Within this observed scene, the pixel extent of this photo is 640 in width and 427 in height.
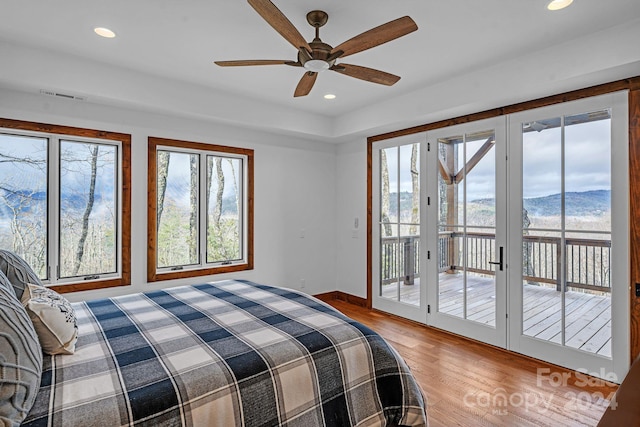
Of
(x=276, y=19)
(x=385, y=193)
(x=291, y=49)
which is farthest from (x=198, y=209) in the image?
(x=276, y=19)

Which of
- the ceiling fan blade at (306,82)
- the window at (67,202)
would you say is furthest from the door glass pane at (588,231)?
the window at (67,202)

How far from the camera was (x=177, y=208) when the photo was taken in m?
3.91

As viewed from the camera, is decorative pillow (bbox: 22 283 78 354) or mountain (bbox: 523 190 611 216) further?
mountain (bbox: 523 190 611 216)

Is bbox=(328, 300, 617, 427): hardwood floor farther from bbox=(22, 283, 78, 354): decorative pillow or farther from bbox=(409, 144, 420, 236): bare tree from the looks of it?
bbox=(22, 283, 78, 354): decorative pillow

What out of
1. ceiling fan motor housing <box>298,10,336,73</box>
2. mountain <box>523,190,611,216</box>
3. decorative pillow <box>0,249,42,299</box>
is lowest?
decorative pillow <box>0,249,42,299</box>

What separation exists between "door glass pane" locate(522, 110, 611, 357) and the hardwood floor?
0.33m

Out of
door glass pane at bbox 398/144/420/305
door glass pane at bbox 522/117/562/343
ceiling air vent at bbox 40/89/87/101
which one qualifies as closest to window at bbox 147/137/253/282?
ceiling air vent at bbox 40/89/87/101

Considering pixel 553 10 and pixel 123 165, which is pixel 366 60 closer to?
pixel 553 10

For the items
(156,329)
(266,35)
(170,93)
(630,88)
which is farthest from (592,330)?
(170,93)

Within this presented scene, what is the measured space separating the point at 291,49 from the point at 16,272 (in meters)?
2.36

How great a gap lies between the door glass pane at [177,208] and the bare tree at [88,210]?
0.59 metres

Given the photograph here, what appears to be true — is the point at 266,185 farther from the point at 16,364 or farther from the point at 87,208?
the point at 16,364

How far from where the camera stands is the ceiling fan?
1.76 meters

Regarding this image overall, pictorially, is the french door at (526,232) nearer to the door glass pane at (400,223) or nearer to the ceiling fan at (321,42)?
the door glass pane at (400,223)
